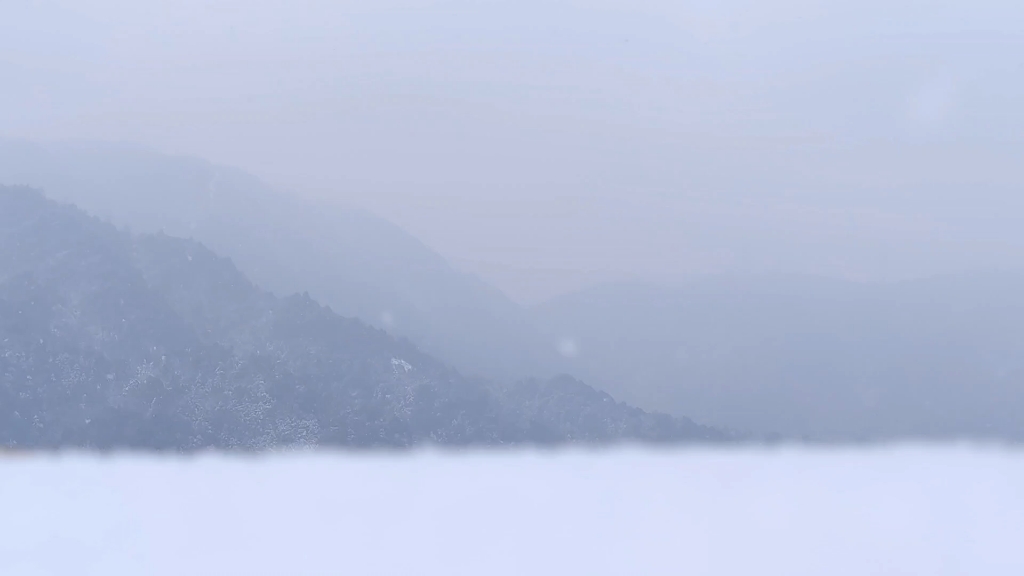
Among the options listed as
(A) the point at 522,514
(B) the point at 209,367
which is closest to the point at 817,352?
(B) the point at 209,367

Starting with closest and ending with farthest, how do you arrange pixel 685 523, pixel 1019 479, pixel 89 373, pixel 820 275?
pixel 685 523, pixel 1019 479, pixel 89 373, pixel 820 275

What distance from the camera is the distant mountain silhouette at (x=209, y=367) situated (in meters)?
4.07

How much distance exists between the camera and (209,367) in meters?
4.16

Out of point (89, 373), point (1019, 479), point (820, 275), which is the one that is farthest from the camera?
point (820, 275)

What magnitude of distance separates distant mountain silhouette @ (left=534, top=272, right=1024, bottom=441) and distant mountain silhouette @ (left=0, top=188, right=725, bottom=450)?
27 centimetres

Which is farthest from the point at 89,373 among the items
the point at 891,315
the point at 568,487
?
the point at 891,315

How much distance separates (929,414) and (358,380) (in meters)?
3.33

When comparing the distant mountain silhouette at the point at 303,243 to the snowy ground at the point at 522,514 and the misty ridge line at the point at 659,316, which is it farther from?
the snowy ground at the point at 522,514

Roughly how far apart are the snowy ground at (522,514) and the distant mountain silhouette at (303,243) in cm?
308

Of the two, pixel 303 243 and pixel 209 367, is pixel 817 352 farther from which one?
pixel 209 367

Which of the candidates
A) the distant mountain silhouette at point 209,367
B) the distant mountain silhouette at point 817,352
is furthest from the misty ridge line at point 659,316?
the distant mountain silhouette at point 209,367

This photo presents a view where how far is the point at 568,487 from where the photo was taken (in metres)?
1.07

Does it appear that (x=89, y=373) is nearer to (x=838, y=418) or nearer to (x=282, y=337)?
(x=282, y=337)

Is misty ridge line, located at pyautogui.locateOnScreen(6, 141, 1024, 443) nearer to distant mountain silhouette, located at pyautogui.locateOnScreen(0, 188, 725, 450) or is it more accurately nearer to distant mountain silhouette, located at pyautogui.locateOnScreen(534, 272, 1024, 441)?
distant mountain silhouette, located at pyautogui.locateOnScreen(534, 272, 1024, 441)
